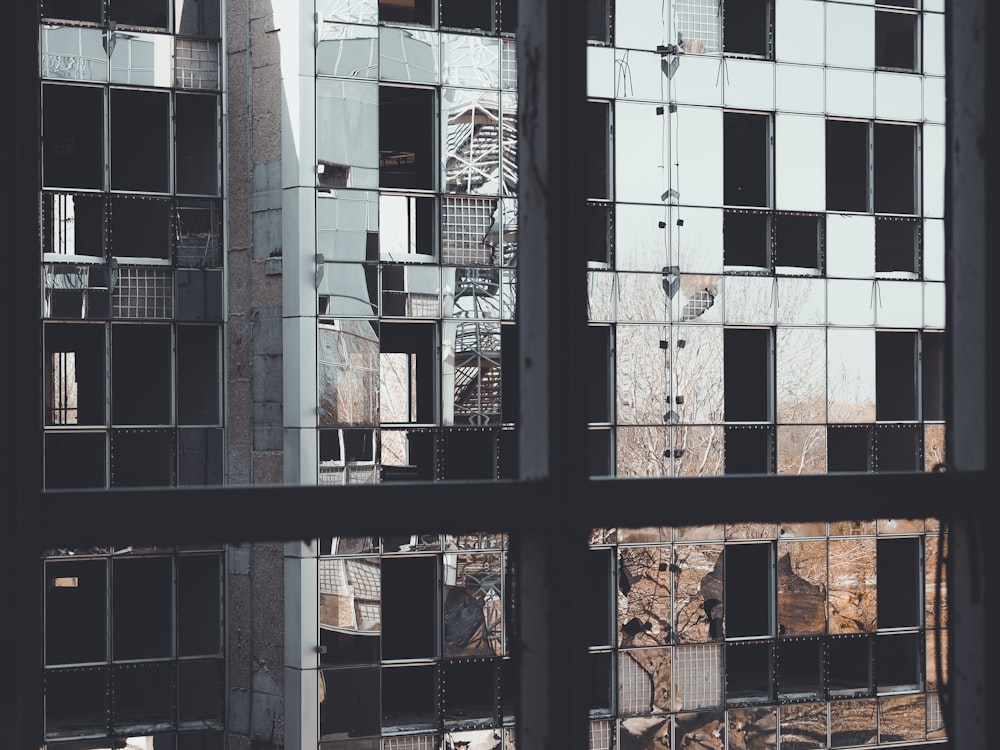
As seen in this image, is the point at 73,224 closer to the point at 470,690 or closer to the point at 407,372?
the point at 407,372

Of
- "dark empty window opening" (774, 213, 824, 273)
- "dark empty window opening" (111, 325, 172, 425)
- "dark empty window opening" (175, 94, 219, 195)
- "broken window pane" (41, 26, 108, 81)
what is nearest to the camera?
"broken window pane" (41, 26, 108, 81)

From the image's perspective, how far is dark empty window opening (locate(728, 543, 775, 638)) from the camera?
1282cm

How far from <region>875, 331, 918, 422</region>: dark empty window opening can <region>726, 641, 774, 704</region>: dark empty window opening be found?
2707 mm

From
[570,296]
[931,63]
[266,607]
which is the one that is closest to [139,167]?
[266,607]

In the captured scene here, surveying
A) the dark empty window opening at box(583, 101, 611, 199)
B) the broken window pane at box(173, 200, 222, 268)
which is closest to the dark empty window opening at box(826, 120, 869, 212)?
the dark empty window opening at box(583, 101, 611, 199)

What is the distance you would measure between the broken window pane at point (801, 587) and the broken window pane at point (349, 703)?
3.95m

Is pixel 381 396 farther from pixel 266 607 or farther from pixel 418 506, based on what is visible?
pixel 418 506

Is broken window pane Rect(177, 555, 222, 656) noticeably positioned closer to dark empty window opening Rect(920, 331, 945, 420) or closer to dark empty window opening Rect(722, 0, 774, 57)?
dark empty window opening Rect(722, 0, 774, 57)

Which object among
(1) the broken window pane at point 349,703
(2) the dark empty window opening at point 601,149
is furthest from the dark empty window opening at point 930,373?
(1) the broken window pane at point 349,703

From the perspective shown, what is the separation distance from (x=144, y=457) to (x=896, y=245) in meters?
7.61

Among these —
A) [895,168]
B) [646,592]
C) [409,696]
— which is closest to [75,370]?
[409,696]

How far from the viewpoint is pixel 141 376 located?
12.0 metres

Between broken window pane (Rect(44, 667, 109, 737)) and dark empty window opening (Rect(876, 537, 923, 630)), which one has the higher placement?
dark empty window opening (Rect(876, 537, 923, 630))

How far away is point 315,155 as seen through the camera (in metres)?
11.3
